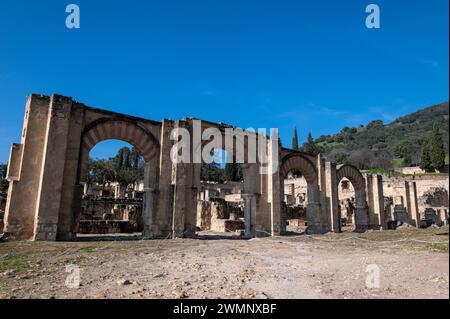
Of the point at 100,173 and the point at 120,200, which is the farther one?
the point at 100,173

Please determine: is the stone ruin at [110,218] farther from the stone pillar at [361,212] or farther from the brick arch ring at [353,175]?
the stone pillar at [361,212]

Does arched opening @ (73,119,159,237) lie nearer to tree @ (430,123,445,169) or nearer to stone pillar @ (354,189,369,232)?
stone pillar @ (354,189,369,232)

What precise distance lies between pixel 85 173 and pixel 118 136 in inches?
67.5

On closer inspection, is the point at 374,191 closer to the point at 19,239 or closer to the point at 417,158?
the point at 19,239

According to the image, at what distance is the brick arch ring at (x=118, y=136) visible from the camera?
10.3m

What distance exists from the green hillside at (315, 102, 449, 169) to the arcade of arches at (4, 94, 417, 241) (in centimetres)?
2737

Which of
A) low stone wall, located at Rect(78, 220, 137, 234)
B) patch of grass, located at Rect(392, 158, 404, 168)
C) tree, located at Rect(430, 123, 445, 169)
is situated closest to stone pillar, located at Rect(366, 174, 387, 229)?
low stone wall, located at Rect(78, 220, 137, 234)

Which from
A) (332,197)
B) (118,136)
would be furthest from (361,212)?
(118,136)

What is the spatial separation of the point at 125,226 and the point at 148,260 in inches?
367

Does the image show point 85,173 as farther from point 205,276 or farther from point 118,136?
point 205,276

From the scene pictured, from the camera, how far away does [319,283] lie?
3955mm

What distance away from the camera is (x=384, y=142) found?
275 ft
